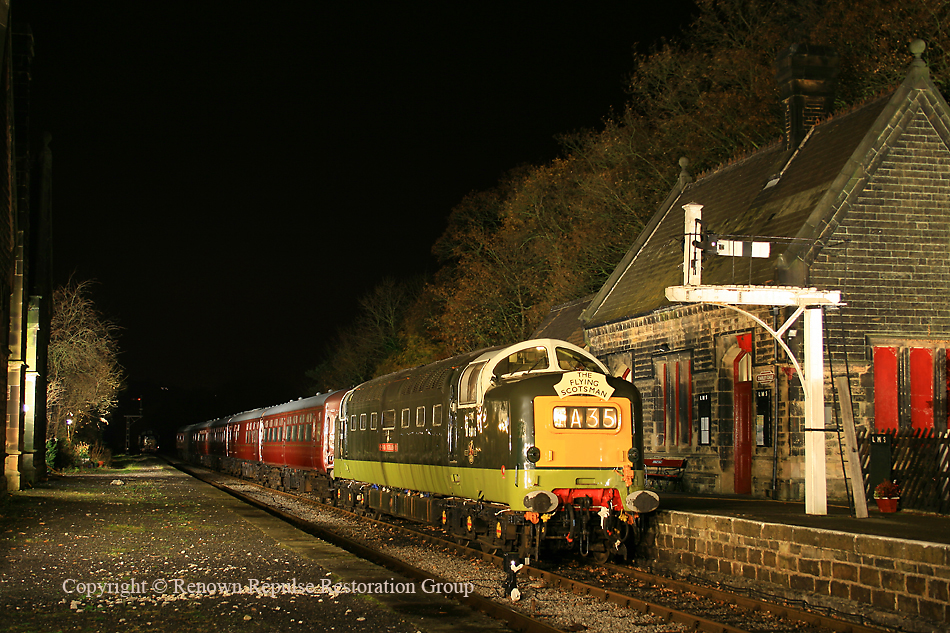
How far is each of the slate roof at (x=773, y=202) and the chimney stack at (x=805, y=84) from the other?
49cm

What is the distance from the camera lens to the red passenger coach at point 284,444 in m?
26.6

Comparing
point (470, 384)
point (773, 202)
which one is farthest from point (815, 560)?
point (773, 202)

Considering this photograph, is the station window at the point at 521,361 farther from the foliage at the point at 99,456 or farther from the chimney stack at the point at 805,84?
the foliage at the point at 99,456

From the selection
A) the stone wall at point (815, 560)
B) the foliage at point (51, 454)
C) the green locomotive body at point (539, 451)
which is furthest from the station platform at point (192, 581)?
the foliage at point (51, 454)

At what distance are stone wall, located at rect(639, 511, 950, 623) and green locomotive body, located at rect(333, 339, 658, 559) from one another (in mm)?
832

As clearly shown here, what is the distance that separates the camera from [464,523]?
15219 millimetres

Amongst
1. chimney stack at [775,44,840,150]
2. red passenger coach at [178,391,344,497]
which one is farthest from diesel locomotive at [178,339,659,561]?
chimney stack at [775,44,840,150]

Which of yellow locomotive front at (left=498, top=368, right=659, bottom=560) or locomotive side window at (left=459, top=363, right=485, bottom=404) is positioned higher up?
locomotive side window at (left=459, top=363, right=485, bottom=404)

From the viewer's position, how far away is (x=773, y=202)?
857 inches

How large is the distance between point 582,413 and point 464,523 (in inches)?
119

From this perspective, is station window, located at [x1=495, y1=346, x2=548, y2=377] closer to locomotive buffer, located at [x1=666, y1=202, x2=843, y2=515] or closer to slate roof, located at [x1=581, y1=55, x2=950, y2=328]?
locomotive buffer, located at [x1=666, y1=202, x2=843, y2=515]

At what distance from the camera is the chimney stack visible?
914 inches

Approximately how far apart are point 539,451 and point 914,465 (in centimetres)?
640

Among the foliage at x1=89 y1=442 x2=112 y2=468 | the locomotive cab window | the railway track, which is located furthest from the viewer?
the foliage at x1=89 y1=442 x2=112 y2=468
